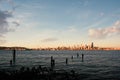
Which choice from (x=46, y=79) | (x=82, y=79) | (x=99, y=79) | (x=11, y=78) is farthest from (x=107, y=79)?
(x=11, y=78)

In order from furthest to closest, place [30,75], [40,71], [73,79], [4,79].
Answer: [40,71]
[73,79]
[30,75]
[4,79]

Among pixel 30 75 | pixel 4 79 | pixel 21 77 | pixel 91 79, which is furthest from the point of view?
pixel 91 79

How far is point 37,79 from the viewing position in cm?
3891

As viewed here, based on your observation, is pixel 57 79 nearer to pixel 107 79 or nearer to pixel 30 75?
pixel 30 75

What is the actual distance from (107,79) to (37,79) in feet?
55.3

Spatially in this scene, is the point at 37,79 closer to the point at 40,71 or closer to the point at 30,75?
the point at 30,75

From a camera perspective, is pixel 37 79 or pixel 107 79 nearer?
pixel 37 79

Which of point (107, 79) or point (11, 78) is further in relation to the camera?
point (107, 79)

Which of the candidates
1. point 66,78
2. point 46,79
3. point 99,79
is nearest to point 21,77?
point 46,79

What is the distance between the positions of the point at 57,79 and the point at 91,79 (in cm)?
885

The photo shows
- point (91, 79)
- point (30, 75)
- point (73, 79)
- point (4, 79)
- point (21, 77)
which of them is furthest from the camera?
point (91, 79)

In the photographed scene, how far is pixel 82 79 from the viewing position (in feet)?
148

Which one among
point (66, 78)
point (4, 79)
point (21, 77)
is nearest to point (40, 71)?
point (66, 78)

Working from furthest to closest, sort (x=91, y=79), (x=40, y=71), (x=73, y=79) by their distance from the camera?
(x=40, y=71) < (x=91, y=79) < (x=73, y=79)
